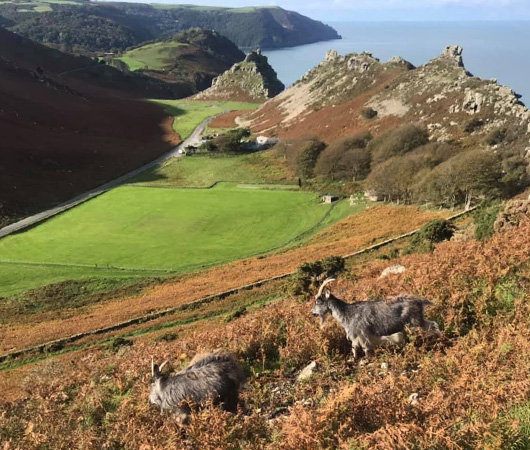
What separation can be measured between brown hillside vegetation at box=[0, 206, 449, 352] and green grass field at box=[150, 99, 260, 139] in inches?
3117

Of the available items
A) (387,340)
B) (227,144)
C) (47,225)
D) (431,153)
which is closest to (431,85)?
(431,153)

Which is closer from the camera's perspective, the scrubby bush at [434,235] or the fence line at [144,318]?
the fence line at [144,318]

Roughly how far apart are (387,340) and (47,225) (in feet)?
187

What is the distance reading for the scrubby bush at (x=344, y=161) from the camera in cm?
7081

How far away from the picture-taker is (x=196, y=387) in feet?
32.0

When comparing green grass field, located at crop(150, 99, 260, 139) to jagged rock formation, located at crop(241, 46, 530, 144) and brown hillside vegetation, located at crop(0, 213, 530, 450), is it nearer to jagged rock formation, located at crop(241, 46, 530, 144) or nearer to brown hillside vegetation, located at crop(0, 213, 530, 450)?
jagged rock formation, located at crop(241, 46, 530, 144)

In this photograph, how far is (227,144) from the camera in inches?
3787

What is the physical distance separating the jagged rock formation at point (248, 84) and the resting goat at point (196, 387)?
167797mm

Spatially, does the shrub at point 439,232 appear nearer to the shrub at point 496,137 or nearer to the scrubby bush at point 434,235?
the scrubby bush at point 434,235

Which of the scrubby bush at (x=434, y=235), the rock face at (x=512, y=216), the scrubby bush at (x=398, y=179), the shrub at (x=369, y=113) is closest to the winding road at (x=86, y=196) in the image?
the shrub at (x=369, y=113)

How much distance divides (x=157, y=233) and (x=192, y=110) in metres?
110

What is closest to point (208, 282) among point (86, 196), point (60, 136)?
point (86, 196)

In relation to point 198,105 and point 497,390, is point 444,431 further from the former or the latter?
point 198,105

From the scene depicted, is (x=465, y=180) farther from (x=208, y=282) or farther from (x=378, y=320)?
(x=378, y=320)
